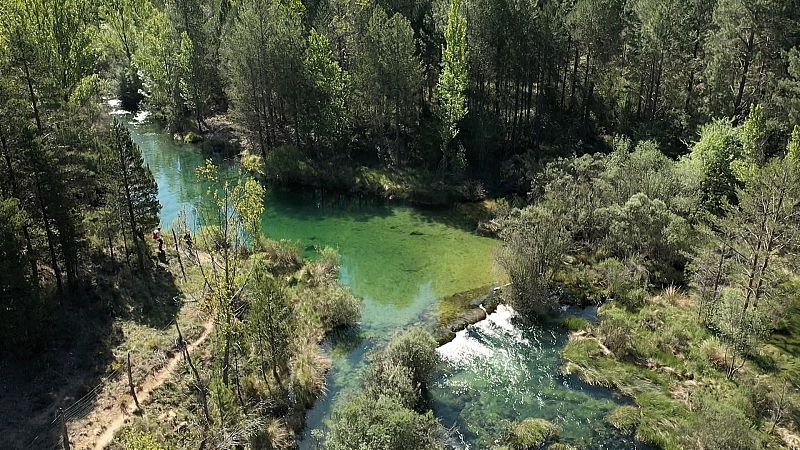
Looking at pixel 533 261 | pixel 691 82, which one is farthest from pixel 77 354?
pixel 691 82

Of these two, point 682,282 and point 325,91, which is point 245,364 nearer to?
point 682,282

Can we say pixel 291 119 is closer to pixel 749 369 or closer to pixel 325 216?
pixel 325 216

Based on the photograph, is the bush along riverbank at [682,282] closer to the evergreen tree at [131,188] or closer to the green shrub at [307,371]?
the green shrub at [307,371]

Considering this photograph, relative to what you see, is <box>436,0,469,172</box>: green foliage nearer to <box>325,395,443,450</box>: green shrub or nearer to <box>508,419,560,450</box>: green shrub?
<box>508,419,560,450</box>: green shrub

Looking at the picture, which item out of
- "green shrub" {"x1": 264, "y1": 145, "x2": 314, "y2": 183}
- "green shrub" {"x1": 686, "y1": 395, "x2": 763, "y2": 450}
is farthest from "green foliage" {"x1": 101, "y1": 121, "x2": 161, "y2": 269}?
"green shrub" {"x1": 686, "y1": 395, "x2": 763, "y2": 450}

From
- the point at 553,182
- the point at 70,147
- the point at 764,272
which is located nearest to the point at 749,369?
the point at 764,272

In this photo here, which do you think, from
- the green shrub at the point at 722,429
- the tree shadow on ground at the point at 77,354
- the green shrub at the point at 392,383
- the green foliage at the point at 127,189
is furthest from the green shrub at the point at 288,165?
the green shrub at the point at 722,429
